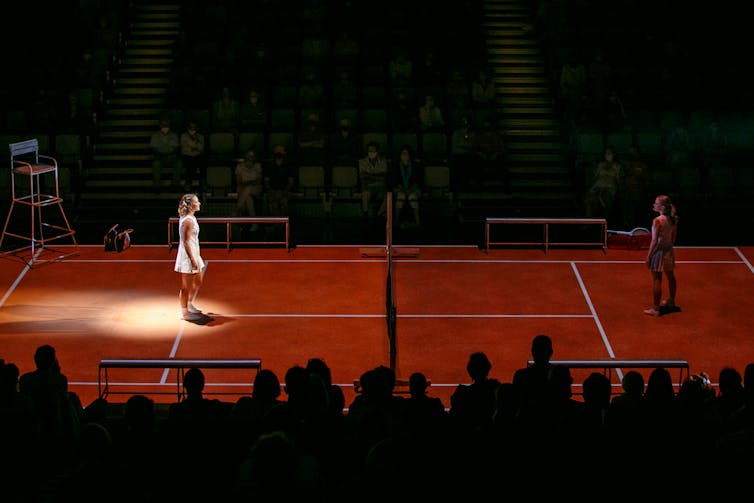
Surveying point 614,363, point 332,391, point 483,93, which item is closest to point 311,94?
point 483,93

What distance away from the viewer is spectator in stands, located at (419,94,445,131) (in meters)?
19.6

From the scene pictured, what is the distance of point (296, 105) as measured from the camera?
66.7 ft

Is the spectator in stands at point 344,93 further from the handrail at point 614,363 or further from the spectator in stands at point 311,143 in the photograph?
the handrail at point 614,363

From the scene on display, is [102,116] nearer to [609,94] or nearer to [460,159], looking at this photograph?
[460,159]

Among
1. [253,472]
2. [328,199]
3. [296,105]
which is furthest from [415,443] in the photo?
[296,105]

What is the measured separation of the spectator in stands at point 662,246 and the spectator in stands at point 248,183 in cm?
726

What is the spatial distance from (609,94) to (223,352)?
36.1 feet

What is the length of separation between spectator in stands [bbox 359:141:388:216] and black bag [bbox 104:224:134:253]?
4.21 m

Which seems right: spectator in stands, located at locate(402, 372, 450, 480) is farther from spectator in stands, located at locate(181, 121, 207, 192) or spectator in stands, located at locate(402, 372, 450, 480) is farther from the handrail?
spectator in stands, located at locate(181, 121, 207, 192)

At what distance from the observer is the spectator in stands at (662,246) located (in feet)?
45.1

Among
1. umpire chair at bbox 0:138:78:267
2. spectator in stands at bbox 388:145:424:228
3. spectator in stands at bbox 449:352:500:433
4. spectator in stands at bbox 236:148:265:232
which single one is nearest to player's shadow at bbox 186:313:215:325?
umpire chair at bbox 0:138:78:267

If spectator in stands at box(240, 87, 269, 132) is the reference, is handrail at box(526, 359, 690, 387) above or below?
below

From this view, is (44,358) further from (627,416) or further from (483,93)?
(483,93)

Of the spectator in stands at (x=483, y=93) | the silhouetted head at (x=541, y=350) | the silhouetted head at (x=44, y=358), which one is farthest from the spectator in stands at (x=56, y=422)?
the spectator in stands at (x=483, y=93)
